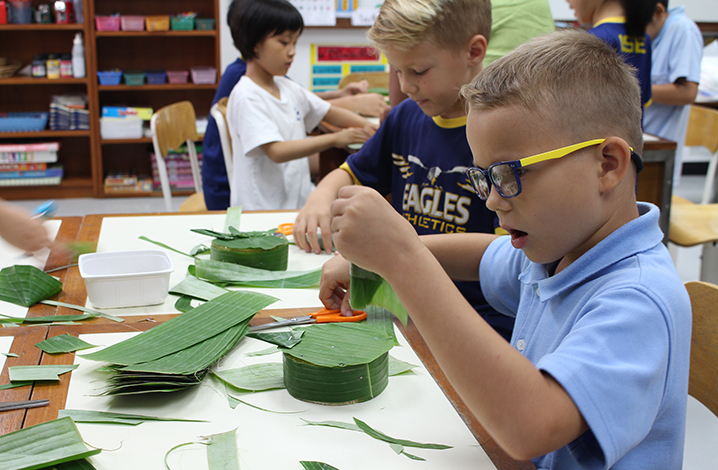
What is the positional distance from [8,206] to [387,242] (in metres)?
0.83

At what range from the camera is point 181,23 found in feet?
14.9

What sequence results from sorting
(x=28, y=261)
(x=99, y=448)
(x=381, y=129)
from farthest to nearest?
(x=381, y=129) → (x=28, y=261) → (x=99, y=448)

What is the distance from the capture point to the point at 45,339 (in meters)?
0.96

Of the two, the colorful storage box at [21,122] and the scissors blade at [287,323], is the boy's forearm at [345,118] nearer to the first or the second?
the scissors blade at [287,323]

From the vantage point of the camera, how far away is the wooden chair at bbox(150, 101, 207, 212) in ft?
8.78

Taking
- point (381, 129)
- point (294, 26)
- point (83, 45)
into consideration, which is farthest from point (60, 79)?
point (381, 129)

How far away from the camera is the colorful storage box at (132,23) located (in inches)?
174

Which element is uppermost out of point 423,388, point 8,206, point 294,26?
point 294,26

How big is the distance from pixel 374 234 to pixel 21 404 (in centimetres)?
49

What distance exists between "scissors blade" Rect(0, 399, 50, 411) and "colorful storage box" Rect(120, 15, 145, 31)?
422cm

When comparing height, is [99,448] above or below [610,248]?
below

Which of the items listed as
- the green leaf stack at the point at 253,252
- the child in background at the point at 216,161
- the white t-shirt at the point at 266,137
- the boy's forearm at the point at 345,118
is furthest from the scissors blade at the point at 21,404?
the boy's forearm at the point at 345,118

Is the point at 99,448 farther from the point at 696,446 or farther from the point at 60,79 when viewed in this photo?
the point at 60,79

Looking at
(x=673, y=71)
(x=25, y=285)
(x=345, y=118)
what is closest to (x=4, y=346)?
(x=25, y=285)
